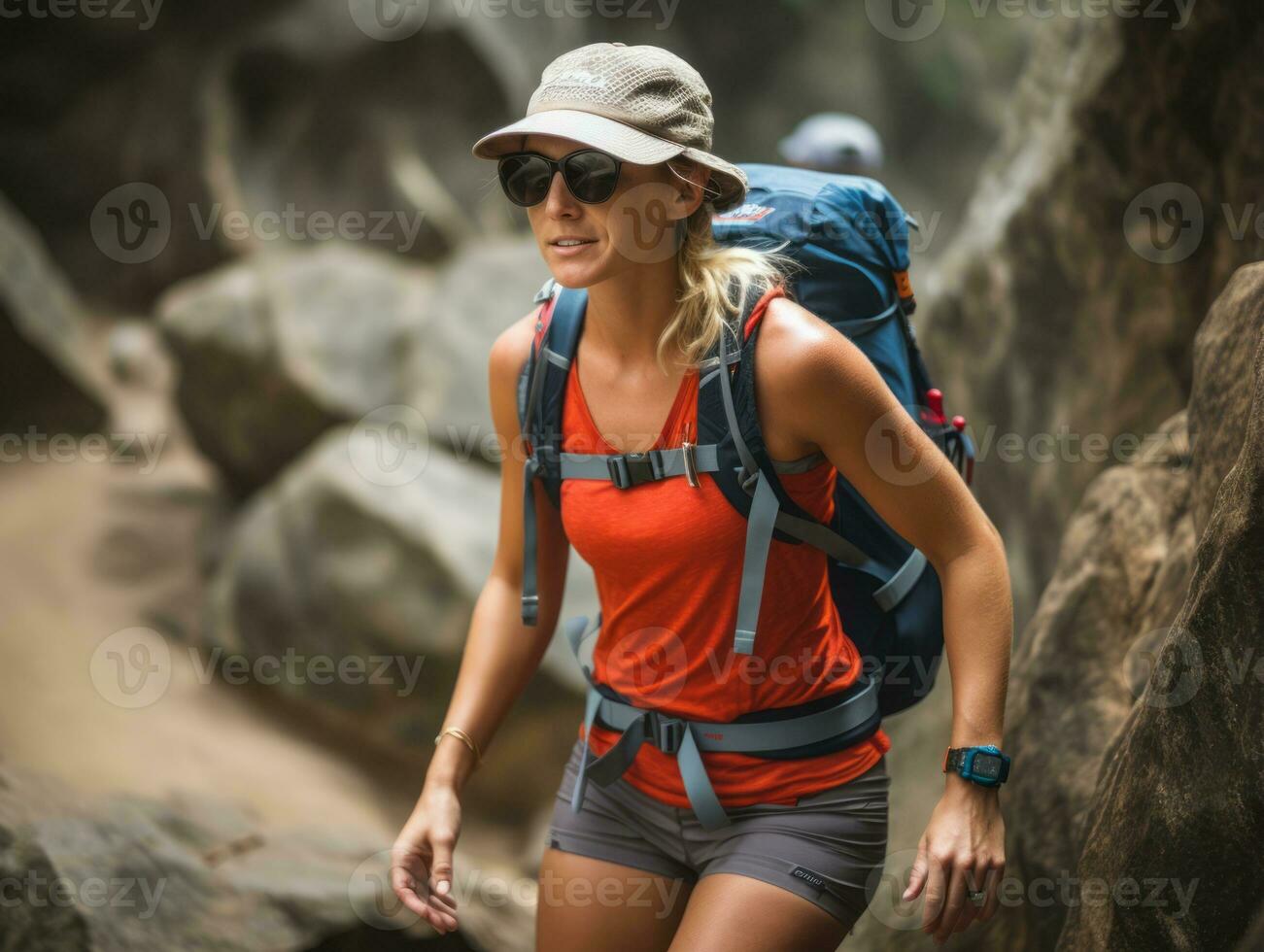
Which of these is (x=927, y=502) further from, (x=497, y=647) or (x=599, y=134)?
(x=497, y=647)

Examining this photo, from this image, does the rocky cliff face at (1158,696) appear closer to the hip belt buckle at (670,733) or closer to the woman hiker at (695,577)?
the woman hiker at (695,577)

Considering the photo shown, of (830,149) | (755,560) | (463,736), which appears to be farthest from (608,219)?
(830,149)

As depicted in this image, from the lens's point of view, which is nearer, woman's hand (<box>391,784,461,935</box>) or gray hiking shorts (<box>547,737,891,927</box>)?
gray hiking shorts (<box>547,737,891,927</box>)

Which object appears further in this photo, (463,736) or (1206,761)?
(463,736)

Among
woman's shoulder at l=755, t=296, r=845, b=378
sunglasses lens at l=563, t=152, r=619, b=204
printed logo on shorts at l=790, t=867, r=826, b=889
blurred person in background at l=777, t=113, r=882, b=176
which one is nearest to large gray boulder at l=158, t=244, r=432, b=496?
blurred person in background at l=777, t=113, r=882, b=176

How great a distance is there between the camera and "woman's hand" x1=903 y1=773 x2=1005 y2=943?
1.57 meters

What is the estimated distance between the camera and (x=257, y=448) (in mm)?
6434

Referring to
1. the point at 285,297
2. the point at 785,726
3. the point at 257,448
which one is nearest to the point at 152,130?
the point at 285,297

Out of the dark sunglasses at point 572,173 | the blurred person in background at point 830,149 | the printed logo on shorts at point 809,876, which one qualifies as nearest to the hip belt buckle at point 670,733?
the printed logo on shorts at point 809,876

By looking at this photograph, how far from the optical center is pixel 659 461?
5.66ft

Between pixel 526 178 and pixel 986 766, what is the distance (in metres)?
1.11

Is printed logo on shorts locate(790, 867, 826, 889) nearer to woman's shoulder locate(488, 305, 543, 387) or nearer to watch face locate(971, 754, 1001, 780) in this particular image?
watch face locate(971, 754, 1001, 780)

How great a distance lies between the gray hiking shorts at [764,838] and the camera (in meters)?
1.70

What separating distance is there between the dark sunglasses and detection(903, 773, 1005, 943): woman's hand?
100 centimetres
